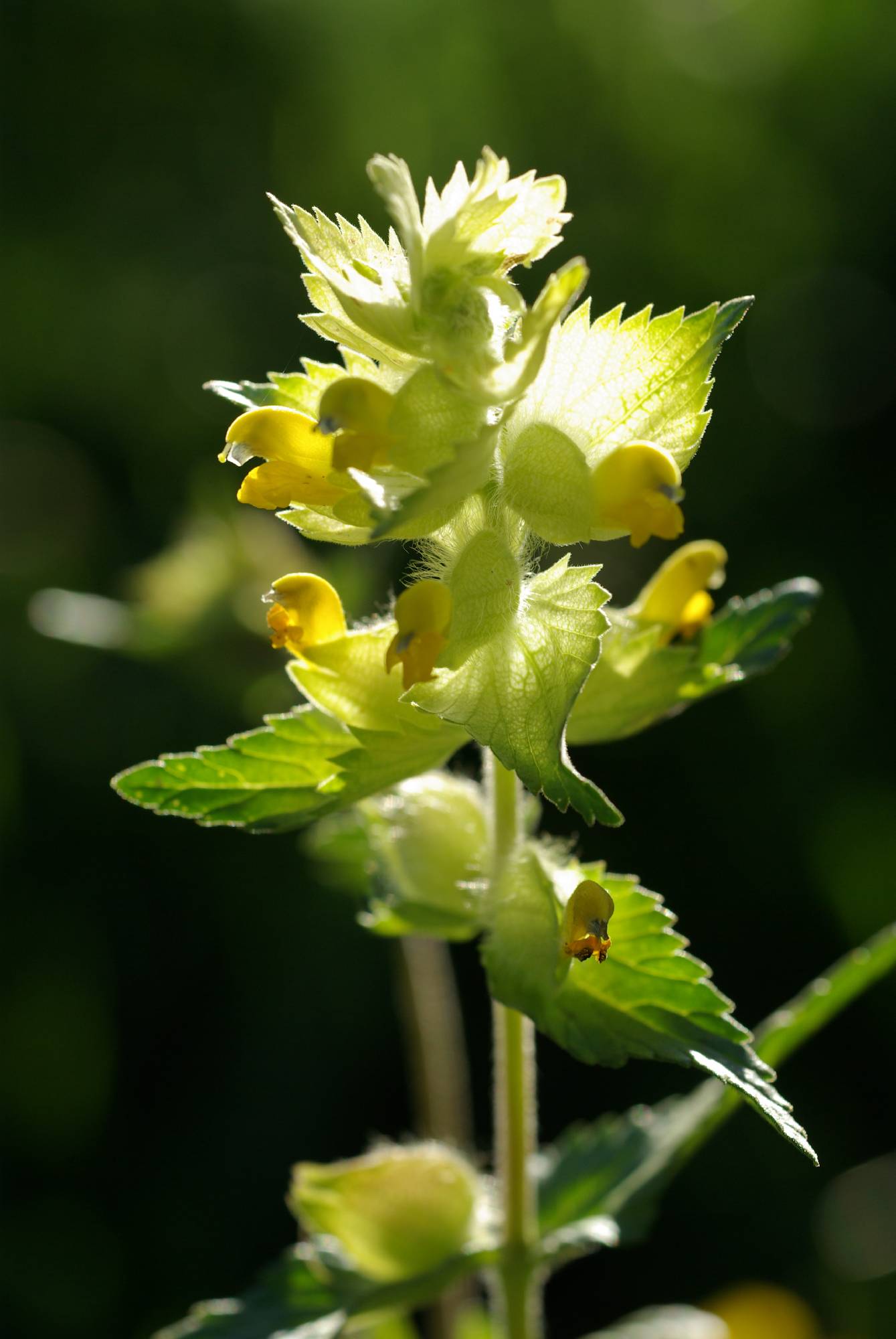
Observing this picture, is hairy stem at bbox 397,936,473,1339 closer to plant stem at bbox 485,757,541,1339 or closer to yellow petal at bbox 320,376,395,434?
plant stem at bbox 485,757,541,1339

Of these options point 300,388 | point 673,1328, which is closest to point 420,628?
point 300,388

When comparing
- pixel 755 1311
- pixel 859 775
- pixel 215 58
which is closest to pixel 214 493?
pixel 859 775

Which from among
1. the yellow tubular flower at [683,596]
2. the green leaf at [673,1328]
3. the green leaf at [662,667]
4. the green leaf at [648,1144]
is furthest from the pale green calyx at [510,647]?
the green leaf at [673,1328]

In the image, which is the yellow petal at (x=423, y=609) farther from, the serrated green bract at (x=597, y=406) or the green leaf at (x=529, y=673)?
the serrated green bract at (x=597, y=406)

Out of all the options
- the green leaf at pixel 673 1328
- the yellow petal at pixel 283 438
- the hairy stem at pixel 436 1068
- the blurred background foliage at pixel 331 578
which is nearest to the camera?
the yellow petal at pixel 283 438

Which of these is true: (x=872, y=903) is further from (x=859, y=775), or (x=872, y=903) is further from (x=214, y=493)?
(x=214, y=493)

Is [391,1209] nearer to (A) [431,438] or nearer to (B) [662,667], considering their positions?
(B) [662,667]
